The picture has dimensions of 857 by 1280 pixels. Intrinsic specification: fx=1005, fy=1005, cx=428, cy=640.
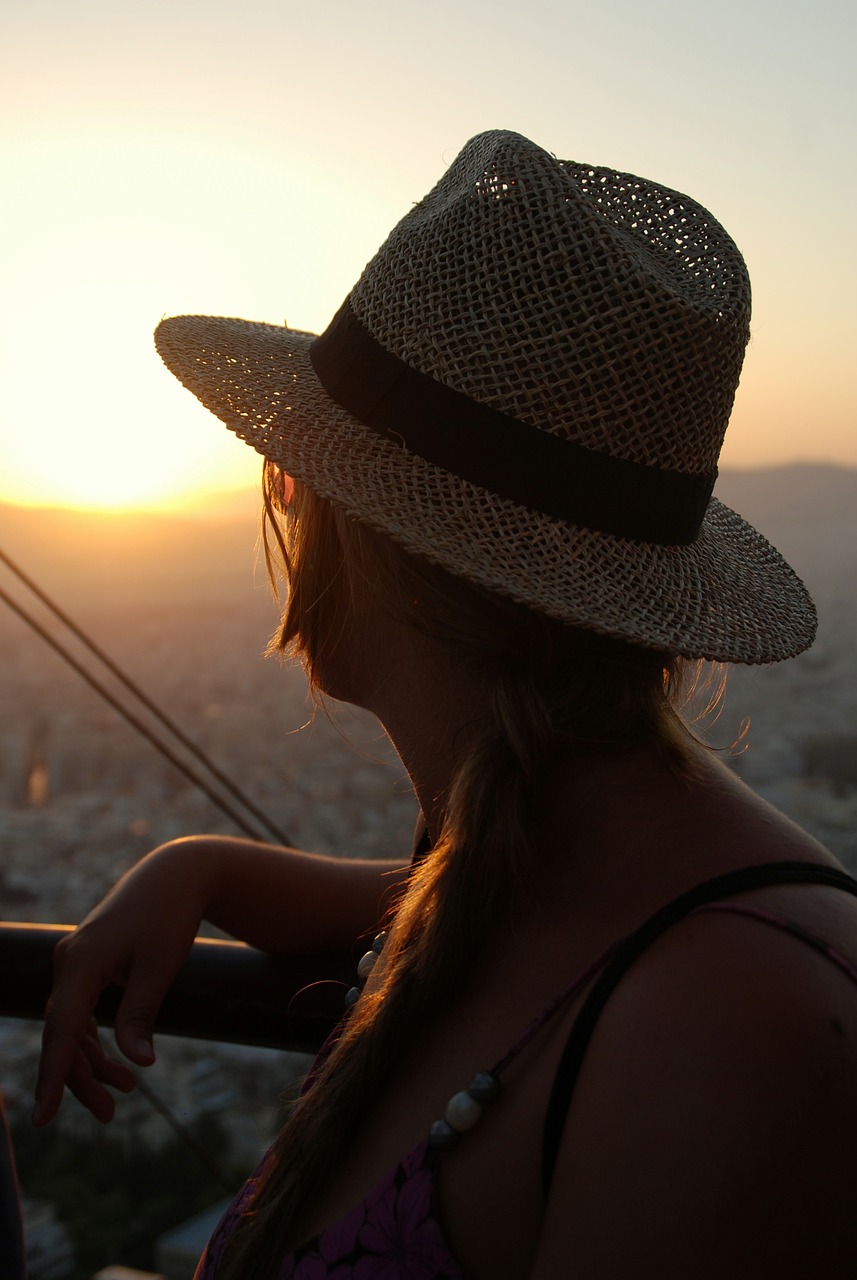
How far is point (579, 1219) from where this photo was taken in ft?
2.02

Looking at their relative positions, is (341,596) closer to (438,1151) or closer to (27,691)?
(438,1151)

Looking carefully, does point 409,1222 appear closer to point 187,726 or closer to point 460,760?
point 460,760

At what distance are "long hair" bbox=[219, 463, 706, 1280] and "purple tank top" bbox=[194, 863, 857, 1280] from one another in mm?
56

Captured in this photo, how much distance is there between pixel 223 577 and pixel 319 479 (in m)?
28.7

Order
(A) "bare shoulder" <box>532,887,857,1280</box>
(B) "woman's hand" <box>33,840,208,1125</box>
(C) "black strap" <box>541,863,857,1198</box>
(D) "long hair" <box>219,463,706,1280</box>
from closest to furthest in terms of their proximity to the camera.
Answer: (A) "bare shoulder" <box>532,887,857,1280</box> < (C) "black strap" <box>541,863,857,1198</box> < (D) "long hair" <box>219,463,706,1280</box> < (B) "woman's hand" <box>33,840,208,1125</box>

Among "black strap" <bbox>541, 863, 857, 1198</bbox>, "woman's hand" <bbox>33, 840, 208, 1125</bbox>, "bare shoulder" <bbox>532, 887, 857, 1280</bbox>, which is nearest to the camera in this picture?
"bare shoulder" <bbox>532, 887, 857, 1280</bbox>

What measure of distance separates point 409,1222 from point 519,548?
525mm

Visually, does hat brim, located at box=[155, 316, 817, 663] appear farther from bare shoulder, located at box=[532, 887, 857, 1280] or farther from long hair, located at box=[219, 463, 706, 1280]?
bare shoulder, located at box=[532, 887, 857, 1280]

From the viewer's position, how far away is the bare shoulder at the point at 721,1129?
1.89ft

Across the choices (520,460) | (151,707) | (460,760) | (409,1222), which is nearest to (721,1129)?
(409,1222)

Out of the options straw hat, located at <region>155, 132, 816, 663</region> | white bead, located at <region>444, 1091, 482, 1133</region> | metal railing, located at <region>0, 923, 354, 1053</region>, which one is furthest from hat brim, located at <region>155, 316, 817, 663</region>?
metal railing, located at <region>0, 923, 354, 1053</region>

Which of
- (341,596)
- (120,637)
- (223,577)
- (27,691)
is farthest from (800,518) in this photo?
(341,596)

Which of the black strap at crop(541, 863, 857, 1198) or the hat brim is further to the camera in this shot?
the hat brim

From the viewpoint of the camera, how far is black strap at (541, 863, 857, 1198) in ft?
2.22
